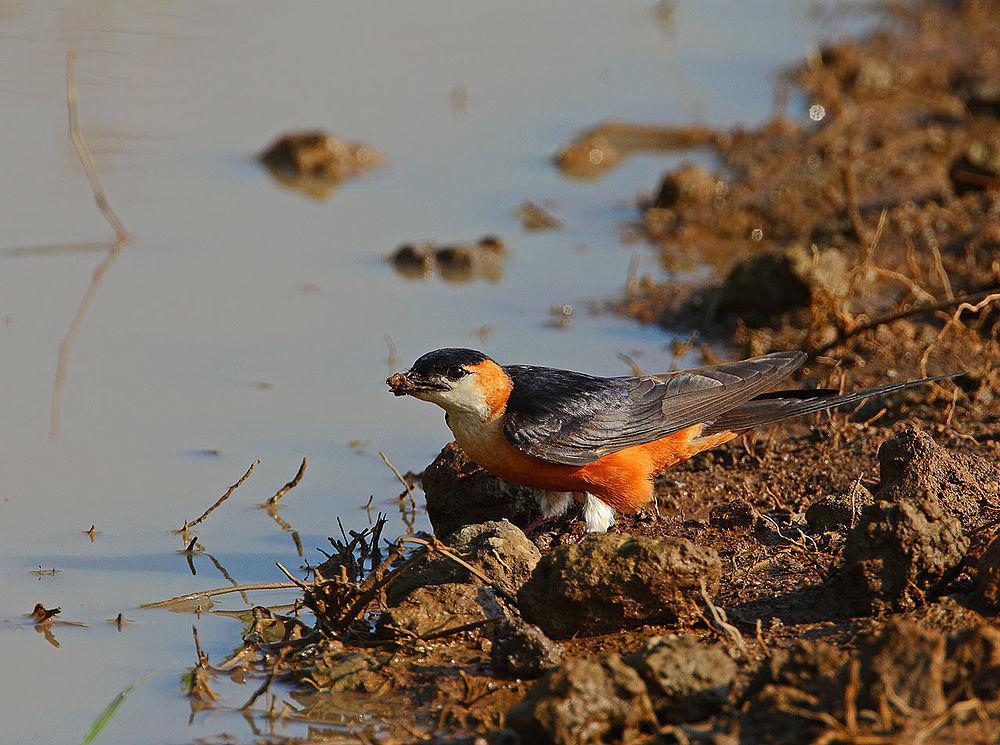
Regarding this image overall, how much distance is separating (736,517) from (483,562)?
1338 mm

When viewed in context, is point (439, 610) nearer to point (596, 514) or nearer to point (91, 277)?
point (596, 514)

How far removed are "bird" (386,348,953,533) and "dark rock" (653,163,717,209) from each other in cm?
397

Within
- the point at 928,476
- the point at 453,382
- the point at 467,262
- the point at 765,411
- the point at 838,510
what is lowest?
the point at 838,510

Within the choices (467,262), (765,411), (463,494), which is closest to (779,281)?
(765,411)

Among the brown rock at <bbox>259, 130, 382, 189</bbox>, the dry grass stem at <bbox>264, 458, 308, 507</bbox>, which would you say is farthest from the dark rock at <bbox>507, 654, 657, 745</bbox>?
the brown rock at <bbox>259, 130, 382, 189</bbox>

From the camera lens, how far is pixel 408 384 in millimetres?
5965

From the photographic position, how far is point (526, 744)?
4.36 m

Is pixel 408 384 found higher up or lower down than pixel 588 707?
higher up

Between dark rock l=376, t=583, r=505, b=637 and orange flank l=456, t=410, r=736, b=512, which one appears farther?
orange flank l=456, t=410, r=736, b=512

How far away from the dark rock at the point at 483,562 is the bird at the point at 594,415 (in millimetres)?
490

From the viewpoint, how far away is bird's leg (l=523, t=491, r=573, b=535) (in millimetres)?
6465

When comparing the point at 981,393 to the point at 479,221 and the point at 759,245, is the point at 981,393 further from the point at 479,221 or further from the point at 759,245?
the point at 479,221

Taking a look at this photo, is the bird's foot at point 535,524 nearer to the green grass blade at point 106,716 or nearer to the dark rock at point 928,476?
the dark rock at point 928,476

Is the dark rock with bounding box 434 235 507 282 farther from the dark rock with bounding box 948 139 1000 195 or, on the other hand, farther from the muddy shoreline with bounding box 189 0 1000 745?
the dark rock with bounding box 948 139 1000 195
